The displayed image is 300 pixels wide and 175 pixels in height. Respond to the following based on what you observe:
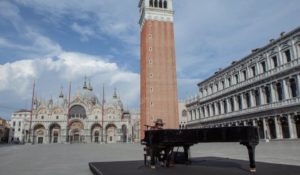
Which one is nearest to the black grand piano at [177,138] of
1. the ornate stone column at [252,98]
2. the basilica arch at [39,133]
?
the ornate stone column at [252,98]

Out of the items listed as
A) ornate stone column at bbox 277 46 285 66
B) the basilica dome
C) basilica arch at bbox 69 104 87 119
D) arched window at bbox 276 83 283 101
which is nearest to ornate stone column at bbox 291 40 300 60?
ornate stone column at bbox 277 46 285 66

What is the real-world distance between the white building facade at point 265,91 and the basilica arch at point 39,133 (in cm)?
4648

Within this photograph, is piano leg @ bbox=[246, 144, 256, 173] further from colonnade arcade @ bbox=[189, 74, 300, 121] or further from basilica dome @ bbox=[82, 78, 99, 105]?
basilica dome @ bbox=[82, 78, 99, 105]

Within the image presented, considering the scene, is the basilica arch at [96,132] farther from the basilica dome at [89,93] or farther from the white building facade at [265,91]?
the white building facade at [265,91]

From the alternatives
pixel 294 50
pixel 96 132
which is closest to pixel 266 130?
pixel 294 50

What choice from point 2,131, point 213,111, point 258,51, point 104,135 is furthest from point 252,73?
point 2,131

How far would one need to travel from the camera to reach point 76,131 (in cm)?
7375

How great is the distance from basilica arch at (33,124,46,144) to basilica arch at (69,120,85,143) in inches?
278

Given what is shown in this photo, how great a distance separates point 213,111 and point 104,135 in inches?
1415

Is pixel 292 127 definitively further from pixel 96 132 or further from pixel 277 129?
pixel 96 132

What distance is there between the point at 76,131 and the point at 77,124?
1955mm

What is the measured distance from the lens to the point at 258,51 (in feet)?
120

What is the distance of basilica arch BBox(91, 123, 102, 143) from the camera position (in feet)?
244

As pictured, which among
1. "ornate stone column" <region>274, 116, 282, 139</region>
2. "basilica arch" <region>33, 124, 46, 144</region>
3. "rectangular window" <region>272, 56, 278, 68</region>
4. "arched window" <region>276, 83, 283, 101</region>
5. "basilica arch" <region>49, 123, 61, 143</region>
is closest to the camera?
"ornate stone column" <region>274, 116, 282, 139</region>
